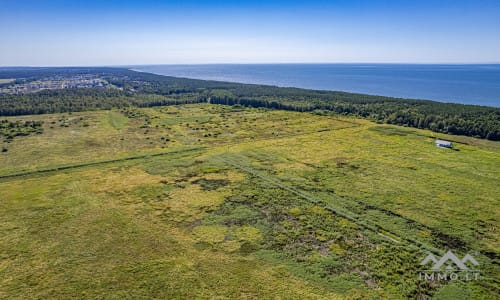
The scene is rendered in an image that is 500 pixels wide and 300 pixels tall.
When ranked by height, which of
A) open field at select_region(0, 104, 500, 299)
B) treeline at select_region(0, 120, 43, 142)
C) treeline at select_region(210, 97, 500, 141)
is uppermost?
treeline at select_region(210, 97, 500, 141)

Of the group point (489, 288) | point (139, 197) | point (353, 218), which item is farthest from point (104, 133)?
point (489, 288)

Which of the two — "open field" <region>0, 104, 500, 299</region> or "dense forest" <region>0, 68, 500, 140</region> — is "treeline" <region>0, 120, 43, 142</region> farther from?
"dense forest" <region>0, 68, 500, 140</region>

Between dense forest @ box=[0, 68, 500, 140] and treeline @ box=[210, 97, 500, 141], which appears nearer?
treeline @ box=[210, 97, 500, 141]

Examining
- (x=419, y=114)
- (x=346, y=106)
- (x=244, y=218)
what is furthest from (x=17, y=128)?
(x=419, y=114)

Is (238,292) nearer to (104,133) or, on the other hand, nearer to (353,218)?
(353,218)

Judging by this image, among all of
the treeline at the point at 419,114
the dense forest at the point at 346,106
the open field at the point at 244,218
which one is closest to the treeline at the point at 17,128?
the open field at the point at 244,218

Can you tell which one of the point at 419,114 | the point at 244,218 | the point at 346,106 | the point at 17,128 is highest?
the point at 346,106

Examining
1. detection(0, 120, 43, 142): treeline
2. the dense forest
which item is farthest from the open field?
the dense forest

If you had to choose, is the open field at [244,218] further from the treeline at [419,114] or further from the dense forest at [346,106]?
the dense forest at [346,106]

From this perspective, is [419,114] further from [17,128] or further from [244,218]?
[17,128]
